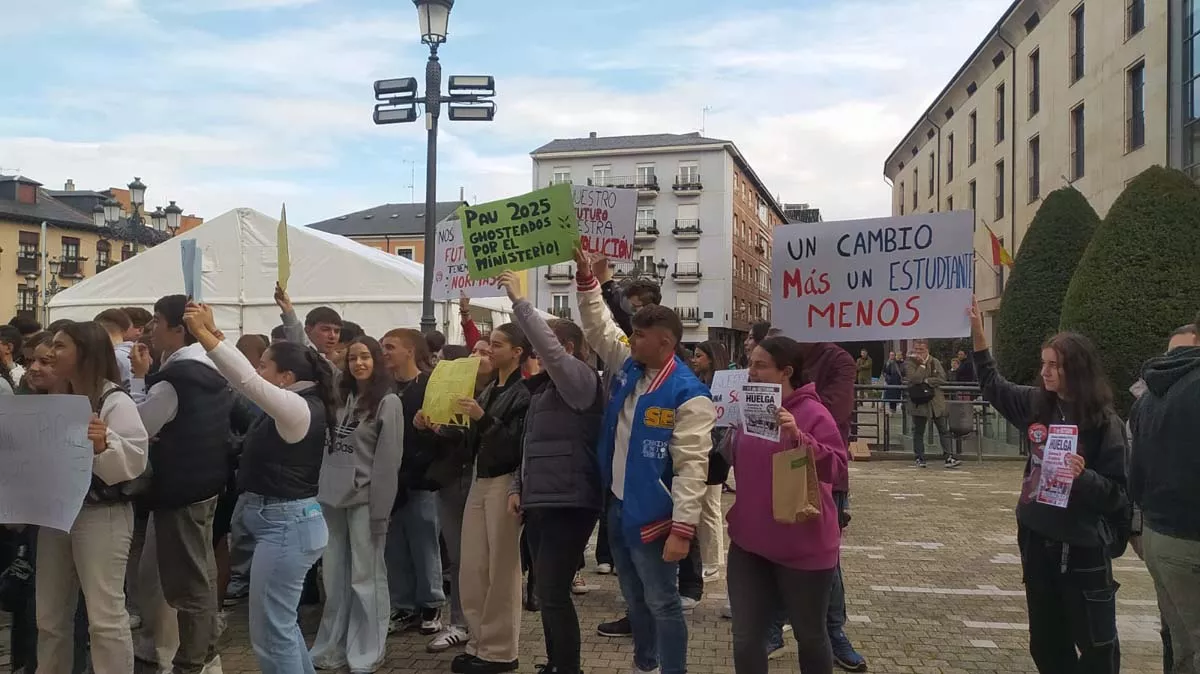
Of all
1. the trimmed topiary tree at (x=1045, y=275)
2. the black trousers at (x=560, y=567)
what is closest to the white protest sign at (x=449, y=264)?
the black trousers at (x=560, y=567)

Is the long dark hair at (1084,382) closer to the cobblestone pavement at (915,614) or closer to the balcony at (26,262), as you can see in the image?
the cobblestone pavement at (915,614)

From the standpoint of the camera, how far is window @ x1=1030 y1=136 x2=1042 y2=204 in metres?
27.8

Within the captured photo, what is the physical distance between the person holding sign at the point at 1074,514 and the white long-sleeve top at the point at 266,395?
10.8ft

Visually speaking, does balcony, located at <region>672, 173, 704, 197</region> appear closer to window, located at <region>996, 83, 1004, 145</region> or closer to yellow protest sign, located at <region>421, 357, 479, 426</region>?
window, located at <region>996, 83, 1004, 145</region>

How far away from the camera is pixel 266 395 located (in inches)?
143

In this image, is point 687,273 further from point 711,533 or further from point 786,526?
point 786,526

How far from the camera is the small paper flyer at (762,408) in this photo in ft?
11.8

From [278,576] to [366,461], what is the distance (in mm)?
1091

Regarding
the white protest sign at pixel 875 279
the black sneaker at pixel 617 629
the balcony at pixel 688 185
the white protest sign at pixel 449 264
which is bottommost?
the black sneaker at pixel 617 629

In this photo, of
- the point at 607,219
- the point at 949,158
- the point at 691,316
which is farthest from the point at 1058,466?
the point at 691,316

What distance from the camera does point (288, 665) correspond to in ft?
12.8

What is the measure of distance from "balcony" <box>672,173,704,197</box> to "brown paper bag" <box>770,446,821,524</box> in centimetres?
5706

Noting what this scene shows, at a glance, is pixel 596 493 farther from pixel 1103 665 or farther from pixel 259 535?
pixel 1103 665

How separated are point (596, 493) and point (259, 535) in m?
1.59
